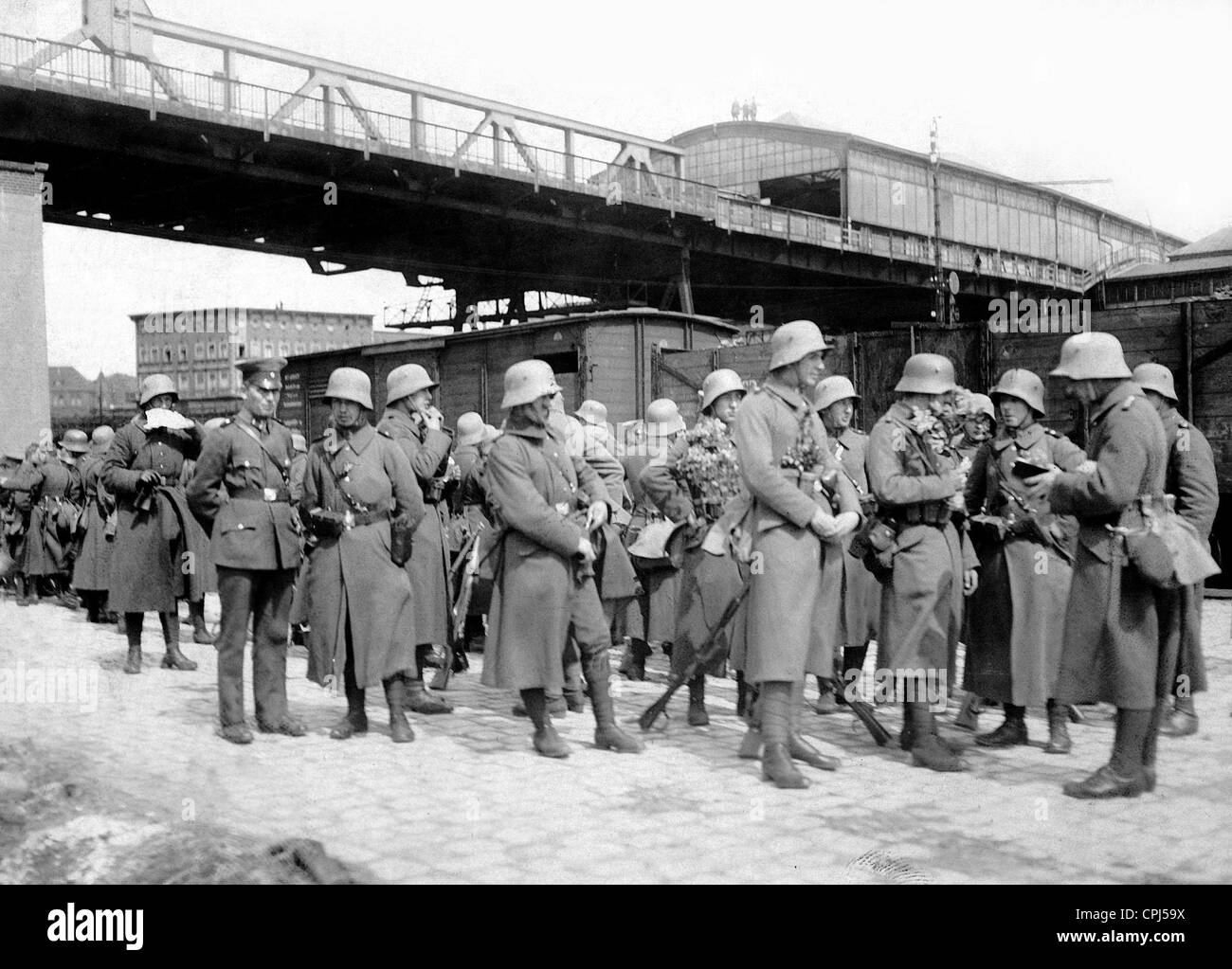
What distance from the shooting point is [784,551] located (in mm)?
5945

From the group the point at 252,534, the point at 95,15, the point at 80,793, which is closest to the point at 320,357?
the point at 95,15

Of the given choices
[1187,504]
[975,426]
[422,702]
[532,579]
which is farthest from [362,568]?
[1187,504]

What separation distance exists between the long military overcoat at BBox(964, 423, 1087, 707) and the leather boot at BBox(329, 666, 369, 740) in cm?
358

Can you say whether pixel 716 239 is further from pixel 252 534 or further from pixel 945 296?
pixel 252 534

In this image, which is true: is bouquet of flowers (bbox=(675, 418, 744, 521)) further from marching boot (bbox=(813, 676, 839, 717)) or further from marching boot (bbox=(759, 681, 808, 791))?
marching boot (bbox=(759, 681, 808, 791))

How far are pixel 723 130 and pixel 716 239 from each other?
25.3 ft

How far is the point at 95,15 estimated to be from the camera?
8312 millimetres

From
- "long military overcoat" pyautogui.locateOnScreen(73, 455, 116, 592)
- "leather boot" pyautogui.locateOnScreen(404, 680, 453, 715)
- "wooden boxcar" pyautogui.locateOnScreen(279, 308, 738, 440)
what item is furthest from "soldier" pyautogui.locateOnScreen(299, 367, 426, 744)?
"wooden boxcar" pyautogui.locateOnScreen(279, 308, 738, 440)

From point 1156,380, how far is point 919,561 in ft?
7.60

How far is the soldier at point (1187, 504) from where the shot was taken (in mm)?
5684

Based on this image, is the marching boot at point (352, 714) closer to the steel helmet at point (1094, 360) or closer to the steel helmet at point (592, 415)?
the steel helmet at point (592, 415)

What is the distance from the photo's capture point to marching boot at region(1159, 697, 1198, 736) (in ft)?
22.6

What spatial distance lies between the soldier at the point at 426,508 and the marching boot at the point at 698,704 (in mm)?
1668

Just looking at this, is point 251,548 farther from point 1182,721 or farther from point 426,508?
point 1182,721
